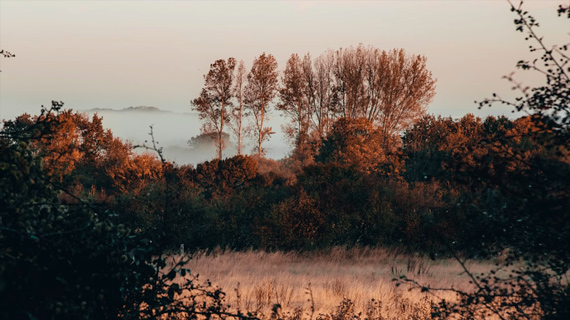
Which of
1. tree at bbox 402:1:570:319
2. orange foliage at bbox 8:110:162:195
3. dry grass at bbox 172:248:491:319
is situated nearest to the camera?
tree at bbox 402:1:570:319

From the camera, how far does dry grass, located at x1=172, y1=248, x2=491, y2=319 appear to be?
1184 centimetres

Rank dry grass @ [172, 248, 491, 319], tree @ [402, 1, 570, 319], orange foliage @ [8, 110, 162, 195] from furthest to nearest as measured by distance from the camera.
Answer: orange foliage @ [8, 110, 162, 195] < dry grass @ [172, 248, 491, 319] < tree @ [402, 1, 570, 319]

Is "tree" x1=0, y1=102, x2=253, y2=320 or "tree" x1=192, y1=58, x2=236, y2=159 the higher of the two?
"tree" x1=192, y1=58, x2=236, y2=159

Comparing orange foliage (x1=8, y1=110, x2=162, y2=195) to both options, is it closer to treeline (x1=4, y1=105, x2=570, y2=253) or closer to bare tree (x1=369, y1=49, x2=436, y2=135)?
treeline (x1=4, y1=105, x2=570, y2=253)

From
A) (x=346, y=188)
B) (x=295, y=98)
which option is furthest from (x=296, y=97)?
(x=346, y=188)

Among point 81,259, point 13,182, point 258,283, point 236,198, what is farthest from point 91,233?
point 236,198

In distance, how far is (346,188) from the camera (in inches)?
1084

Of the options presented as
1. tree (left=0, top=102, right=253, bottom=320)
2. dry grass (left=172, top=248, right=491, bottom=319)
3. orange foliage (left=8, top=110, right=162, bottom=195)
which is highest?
orange foliage (left=8, top=110, right=162, bottom=195)

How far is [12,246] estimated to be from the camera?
4.93 meters

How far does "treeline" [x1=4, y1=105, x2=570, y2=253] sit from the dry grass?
4.47 feet

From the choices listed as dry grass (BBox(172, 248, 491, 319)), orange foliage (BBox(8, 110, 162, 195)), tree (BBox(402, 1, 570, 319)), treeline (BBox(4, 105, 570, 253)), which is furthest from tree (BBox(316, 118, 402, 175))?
tree (BBox(402, 1, 570, 319))

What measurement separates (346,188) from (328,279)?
10.8 meters

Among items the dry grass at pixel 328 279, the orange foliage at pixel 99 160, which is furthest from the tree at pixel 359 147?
the dry grass at pixel 328 279

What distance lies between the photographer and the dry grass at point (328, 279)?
38.8 ft
